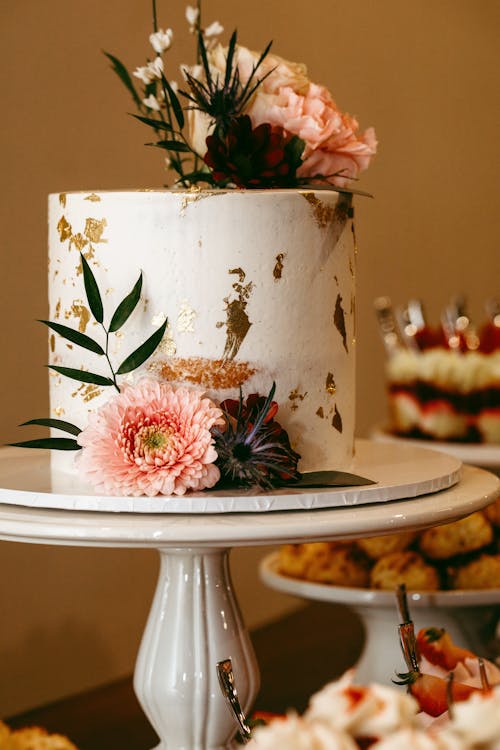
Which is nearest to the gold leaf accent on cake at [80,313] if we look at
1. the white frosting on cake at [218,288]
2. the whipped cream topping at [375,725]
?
the white frosting on cake at [218,288]

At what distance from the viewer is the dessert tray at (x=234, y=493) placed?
3.19ft

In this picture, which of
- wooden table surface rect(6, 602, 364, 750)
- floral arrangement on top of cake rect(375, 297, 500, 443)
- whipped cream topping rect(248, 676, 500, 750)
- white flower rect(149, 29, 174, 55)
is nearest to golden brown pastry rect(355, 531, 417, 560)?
wooden table surface rect(6, 602, 364, 750)

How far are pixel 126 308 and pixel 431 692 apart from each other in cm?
48

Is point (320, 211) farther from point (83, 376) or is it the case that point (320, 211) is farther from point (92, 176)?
point (92, 176)

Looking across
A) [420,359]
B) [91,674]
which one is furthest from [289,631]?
[420,359]

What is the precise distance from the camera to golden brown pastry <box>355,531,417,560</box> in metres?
1.89

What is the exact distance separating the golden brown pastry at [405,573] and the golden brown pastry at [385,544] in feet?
0.07

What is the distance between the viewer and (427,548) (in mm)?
1883

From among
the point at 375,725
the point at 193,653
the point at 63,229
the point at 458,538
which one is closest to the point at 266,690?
the point at 458,538

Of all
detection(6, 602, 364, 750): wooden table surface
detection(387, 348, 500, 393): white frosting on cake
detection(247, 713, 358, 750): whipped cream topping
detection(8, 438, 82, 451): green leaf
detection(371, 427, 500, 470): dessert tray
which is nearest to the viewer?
detection(247, 713, 358, 750): whipped cream topping

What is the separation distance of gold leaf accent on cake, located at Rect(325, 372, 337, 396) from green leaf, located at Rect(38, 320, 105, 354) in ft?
0.82

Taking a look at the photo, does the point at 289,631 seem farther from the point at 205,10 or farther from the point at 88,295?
the point at 88,295

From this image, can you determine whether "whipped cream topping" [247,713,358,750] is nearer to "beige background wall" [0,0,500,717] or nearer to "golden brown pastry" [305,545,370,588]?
"golden brown pastry" [305,545,370,588]

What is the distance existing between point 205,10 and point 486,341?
1.01m
